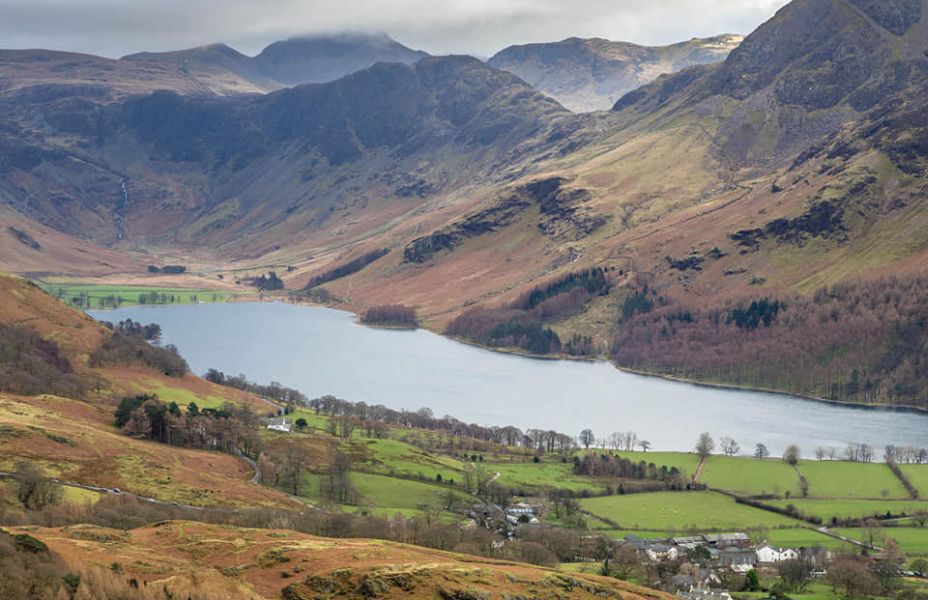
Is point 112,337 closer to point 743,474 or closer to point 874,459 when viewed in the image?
point 743,474

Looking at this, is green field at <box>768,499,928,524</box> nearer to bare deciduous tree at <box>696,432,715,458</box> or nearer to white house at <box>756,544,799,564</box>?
white house at <box>756,544,799,564</box>

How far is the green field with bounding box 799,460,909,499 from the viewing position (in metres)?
124

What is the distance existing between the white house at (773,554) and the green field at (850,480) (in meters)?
27.1

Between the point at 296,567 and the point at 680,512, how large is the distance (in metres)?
64.9

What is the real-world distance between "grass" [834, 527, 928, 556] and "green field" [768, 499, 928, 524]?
4569 millimetres

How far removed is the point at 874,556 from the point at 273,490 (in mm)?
53771

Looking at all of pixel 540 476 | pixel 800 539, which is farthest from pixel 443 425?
pixel 800 539

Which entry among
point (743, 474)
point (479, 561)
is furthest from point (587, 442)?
point (479, 561)

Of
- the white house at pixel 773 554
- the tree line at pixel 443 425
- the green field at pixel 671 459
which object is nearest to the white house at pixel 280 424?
the tree line at pixel 443 425

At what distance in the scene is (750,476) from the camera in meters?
132

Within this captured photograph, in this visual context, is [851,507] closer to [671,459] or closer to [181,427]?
[671,459]

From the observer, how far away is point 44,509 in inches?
3056

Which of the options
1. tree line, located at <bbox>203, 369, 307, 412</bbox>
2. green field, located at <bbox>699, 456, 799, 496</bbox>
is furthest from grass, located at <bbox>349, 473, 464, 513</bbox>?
tree line, located at <bbox>203, 369, 307, 412</bbox>

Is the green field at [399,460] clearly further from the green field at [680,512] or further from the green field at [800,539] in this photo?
the green field at [800,539]
